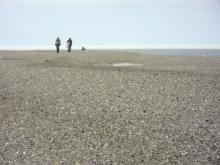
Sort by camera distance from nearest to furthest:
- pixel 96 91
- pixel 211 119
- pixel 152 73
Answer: pixel 211 119, pixel 96 91, pixel 152 73

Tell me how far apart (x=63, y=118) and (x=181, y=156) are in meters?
6.39

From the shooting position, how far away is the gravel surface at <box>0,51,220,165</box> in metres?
15.2

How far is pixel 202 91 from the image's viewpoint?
84.2 feet

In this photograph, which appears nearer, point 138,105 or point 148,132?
point 148,132

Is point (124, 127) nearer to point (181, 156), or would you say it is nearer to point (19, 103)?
point (181, 156)

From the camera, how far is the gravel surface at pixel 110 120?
15219mm

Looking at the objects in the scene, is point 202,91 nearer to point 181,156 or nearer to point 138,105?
point 138,105

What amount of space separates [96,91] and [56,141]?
28.9 feet

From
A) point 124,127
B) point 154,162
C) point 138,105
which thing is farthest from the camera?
point 138,105

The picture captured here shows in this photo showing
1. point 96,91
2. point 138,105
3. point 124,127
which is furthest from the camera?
point 96,91

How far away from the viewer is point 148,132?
17406 mm

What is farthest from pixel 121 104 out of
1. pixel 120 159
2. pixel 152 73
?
pixel 152 73

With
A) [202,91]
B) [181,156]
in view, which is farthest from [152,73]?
[181,156]

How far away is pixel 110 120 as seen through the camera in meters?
19.0
